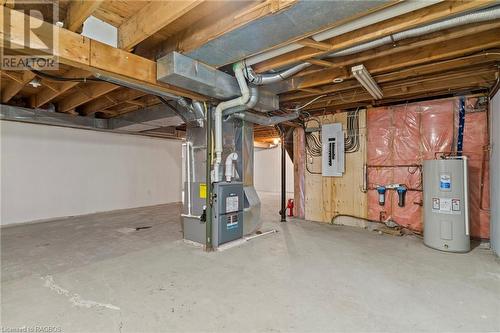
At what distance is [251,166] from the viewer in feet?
13.2

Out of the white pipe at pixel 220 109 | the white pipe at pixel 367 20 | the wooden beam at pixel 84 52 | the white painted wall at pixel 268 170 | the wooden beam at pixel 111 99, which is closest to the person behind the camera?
the white pipe at pixel 367 20

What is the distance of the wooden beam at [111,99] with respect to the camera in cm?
387

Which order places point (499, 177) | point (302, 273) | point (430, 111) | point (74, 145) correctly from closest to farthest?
point (302, 273), point (499, 177), point (430, 111), point (74, 145)

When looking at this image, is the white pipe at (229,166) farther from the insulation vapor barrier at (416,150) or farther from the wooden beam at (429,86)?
the insulation vapor barrier at (416,150)

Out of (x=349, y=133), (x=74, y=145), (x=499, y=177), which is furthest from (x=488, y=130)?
(x=74, y=145)

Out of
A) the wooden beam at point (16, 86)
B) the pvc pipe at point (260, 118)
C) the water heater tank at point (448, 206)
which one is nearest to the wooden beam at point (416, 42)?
the pvc pipe at point (260, 118)

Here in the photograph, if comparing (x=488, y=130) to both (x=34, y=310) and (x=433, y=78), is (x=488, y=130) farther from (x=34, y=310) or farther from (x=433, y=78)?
(x=34, y=310)

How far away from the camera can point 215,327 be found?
1.68 metres

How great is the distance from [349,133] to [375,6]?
324 centimetres

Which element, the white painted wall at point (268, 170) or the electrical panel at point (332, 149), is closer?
the electrical panel at point (332, 149)

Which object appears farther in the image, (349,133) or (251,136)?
(349,133)

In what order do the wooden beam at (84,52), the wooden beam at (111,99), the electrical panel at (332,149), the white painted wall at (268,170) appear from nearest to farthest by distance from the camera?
the wooden beam at (84,52) → the wooden beam at (111,99) → the electrical panel at (332,149) → the white painted wall at (268,170)

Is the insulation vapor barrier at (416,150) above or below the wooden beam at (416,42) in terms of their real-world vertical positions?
below

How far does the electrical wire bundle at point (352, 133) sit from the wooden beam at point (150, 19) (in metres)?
3.70
